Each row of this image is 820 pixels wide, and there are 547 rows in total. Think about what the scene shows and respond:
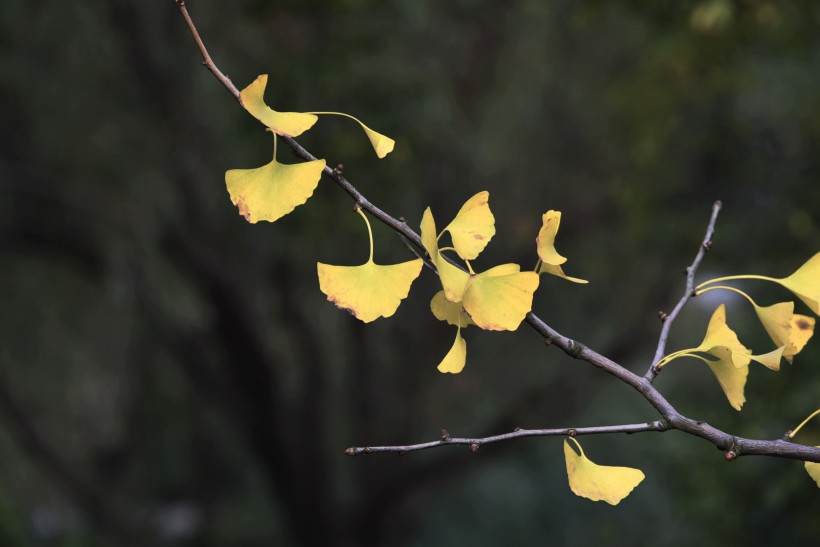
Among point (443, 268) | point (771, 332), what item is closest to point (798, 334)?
point (771, 332)

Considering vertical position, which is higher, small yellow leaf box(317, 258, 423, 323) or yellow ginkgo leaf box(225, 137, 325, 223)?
yellow ginkgo leaf box(225, 137, 325, 223)

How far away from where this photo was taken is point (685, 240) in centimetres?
280

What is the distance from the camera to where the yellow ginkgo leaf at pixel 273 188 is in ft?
1.71

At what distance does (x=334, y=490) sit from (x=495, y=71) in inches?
75.8

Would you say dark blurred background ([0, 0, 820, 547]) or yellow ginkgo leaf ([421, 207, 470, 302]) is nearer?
yellow ginkgo leaf ([421, 207, 470, 302])

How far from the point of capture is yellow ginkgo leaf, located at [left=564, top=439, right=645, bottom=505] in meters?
0.53

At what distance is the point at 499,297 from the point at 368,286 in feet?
0.25

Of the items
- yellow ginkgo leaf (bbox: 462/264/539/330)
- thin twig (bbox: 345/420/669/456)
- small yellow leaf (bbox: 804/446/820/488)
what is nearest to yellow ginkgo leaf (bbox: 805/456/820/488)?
small yellow leaf (bbox: 804/446/820/488)

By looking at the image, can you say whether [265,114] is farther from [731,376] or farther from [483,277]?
[731,376]

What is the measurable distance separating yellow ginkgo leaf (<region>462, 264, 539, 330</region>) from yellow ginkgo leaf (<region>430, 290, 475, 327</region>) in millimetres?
42

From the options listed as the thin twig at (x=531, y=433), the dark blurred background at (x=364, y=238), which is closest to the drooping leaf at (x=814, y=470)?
the thin twig at (x=531, y=433)

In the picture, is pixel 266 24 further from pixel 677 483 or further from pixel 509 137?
pixel 677 483

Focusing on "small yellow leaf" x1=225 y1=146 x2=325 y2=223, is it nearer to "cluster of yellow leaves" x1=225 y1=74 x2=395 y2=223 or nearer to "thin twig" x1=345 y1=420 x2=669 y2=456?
"cluster of yellow leaves" x1=225 y1=74 x2=395 y2=223

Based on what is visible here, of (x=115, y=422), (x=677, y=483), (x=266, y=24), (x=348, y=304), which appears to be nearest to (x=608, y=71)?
(x=266, y=24)
